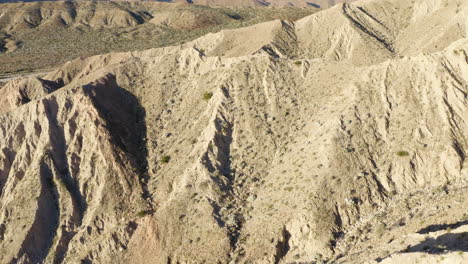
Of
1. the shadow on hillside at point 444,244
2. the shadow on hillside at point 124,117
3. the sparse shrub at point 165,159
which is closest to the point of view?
the shadow on hillside at point 444,244

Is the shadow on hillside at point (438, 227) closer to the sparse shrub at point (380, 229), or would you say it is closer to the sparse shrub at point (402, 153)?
the sparse shrub at point (380, 229)

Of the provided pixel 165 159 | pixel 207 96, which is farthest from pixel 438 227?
pixel 207 96

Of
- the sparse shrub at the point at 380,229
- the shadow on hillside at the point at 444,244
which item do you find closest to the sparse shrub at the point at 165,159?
the sparse shrub at the point at 380,229

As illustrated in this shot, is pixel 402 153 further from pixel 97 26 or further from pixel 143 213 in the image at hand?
pixel 97 26

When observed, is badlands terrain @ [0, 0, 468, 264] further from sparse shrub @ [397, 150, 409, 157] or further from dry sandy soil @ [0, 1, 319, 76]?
dry sandy soil @ [0, 1, 319, 76]

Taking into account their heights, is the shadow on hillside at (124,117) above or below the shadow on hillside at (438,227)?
below

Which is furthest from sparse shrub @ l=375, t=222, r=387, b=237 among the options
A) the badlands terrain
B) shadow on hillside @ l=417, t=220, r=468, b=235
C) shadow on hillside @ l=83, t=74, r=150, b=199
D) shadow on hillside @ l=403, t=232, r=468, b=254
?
shadow on hillside @ l=83, t=74, r=150, b=199

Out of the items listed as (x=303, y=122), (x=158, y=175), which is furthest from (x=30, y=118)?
(x=303, y=122)
